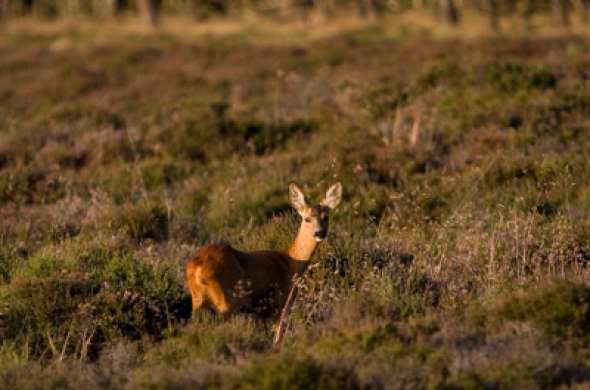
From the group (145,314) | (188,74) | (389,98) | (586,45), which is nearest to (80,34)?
(188,74)

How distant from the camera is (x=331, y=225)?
1122 cm

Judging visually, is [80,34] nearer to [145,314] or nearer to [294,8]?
[294,8]

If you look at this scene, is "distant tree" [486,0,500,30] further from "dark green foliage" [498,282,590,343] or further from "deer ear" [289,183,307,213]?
"dark green foliage" [498,282,590,343]

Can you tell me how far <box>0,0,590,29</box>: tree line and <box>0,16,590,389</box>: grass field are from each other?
27.7 meters

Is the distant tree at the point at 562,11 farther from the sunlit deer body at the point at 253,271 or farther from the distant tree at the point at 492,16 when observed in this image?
the sunlit deer body at the point at 253,271

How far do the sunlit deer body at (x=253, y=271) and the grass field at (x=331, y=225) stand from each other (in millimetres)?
170

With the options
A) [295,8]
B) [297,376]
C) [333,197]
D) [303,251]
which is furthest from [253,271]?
[295,8]

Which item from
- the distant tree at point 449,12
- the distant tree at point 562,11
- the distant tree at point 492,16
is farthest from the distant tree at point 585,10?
the distant tree at point 449,12

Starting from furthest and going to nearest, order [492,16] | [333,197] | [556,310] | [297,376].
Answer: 1. [492,16]
2. [333,197]
3. [556,310]
4. [297,376]

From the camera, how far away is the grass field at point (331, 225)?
6.91 m

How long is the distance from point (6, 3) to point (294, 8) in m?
18.3

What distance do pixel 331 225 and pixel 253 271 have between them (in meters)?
3.12

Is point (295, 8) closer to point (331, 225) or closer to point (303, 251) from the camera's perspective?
point (331, 225)

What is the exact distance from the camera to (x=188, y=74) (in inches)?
1143
